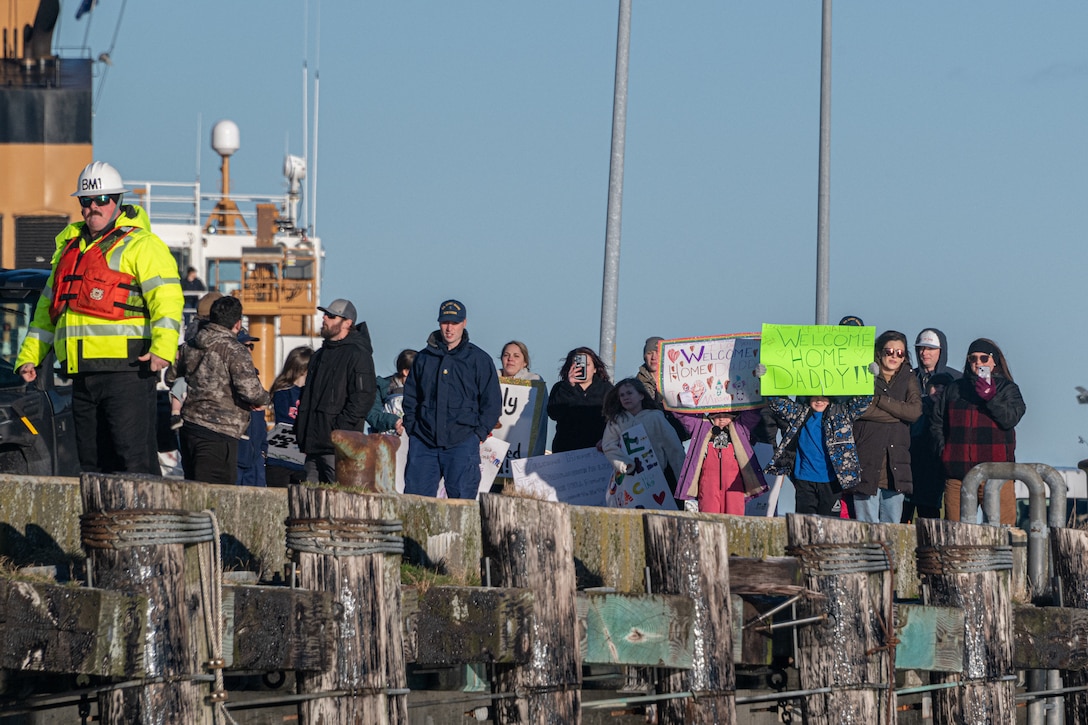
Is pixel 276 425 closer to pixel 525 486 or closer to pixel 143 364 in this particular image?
pixel 525 486

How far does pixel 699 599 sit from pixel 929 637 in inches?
65.5

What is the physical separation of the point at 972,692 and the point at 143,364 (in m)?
4.42

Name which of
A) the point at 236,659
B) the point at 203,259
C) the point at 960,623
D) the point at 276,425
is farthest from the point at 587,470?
the point at 203,259

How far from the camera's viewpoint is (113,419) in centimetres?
962

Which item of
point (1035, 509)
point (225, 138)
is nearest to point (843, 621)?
point (1035, 509)

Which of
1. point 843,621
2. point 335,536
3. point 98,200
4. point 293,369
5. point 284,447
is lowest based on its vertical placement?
point 843,621

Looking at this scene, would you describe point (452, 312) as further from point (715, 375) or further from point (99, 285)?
point (99, 285)

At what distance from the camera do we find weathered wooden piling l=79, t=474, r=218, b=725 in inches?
256

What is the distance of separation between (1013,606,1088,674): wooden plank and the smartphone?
4628 millimetres

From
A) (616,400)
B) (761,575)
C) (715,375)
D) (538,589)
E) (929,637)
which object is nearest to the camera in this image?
(538,589)

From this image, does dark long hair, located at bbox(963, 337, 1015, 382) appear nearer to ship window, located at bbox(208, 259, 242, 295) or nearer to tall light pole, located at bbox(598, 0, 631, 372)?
tall light pole, located at bbox(598, 0, 631, 372)

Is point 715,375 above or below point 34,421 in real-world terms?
above

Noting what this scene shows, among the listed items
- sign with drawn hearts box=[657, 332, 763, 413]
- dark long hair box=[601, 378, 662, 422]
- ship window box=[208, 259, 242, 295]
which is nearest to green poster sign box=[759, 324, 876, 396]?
sign with drawn hearts box=[657, 332, 763, 413]

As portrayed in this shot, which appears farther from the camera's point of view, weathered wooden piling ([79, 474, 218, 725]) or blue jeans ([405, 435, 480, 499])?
blue jeans ([405, 435, 480, 499])
